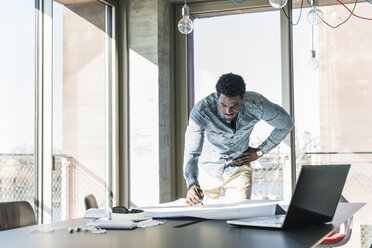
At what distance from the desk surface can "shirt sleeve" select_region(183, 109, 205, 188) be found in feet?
2.57

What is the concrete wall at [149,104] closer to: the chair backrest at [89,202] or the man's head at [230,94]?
the chair backrest at [89,202]

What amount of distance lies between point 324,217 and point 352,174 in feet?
8.99

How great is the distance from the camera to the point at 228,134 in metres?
3.12

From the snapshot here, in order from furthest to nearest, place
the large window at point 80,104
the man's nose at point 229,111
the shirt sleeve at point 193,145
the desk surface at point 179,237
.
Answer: the large window at point 80,104 < the man's nose at point 229,111 < the shirt sleeve at point 193,145 < the desk surface at point 179,237

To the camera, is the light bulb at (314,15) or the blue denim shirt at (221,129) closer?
the blue denim shirt at (221,129)

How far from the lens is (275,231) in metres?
1.73

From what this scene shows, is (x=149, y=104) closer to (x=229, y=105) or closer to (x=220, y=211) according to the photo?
(x=229, y=105)

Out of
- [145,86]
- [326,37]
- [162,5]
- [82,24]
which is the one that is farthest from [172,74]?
[326,37]

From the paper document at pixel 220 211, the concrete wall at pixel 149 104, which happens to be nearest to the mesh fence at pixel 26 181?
the concrete wall at pixel 149 104

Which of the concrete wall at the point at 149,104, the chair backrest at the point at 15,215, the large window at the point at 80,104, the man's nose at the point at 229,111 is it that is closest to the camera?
the chair backrest at the point at 15,215

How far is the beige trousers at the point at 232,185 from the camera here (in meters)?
3.25

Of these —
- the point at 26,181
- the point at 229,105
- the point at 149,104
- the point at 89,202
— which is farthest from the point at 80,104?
the point at 229,105

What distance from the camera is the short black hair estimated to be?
280 cm

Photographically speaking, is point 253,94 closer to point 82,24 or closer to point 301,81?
point 301,81
